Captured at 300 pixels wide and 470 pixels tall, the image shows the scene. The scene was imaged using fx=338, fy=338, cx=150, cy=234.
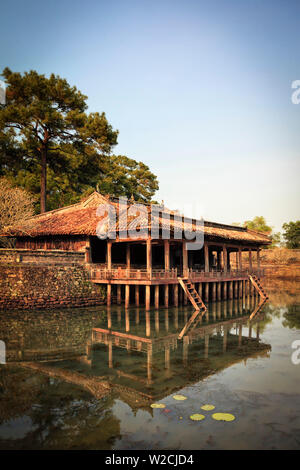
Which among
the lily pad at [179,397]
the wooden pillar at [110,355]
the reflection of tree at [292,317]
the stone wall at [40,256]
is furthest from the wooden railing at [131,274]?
the lily pad at [179,397]

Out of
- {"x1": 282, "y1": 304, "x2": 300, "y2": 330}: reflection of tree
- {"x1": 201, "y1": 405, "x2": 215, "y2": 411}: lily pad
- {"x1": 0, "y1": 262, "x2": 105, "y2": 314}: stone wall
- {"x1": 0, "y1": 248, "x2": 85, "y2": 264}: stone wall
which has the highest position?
{"x1": 0, "y1": 248, "x2": 85, "y2": 264}: stone wall

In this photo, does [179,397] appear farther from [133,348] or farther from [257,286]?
[257,286]

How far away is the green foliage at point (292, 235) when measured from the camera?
192 feet

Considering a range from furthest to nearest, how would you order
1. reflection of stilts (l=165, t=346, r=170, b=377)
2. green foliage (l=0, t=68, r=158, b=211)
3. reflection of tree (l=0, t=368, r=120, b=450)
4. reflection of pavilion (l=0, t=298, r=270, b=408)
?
green foliage (l=0, t=68, r=158, b=211)
reflection of stilts (l=165, t=346, r=170, b=377)
reflection of pavilion (l=0, t=298, r=270, b=408)
reflection of tree (l=0, t=368, r=120, b=450)

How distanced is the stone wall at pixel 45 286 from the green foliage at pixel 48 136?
13168mm

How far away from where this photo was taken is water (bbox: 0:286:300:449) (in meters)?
5.71

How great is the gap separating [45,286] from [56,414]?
1366 cm

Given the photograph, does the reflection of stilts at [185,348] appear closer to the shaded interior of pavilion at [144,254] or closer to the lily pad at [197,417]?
the lily pad at [197,417]

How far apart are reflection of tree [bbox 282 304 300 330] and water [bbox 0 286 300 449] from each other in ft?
4.13

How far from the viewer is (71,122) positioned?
32.3 m

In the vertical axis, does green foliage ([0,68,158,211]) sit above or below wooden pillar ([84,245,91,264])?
above

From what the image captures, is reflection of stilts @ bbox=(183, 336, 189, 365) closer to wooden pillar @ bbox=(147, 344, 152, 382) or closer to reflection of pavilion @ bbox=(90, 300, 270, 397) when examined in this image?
reflection of pavilion @ bbox=(90, 300, 270, 397)

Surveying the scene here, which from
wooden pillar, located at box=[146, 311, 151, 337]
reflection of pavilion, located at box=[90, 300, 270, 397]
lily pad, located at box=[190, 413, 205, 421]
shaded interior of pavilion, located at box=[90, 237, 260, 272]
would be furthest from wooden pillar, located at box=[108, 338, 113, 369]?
shaded interior of pavilion, located at box=[90, 237, 260, 272]

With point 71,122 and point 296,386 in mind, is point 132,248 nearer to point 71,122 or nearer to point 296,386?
point 71,122
